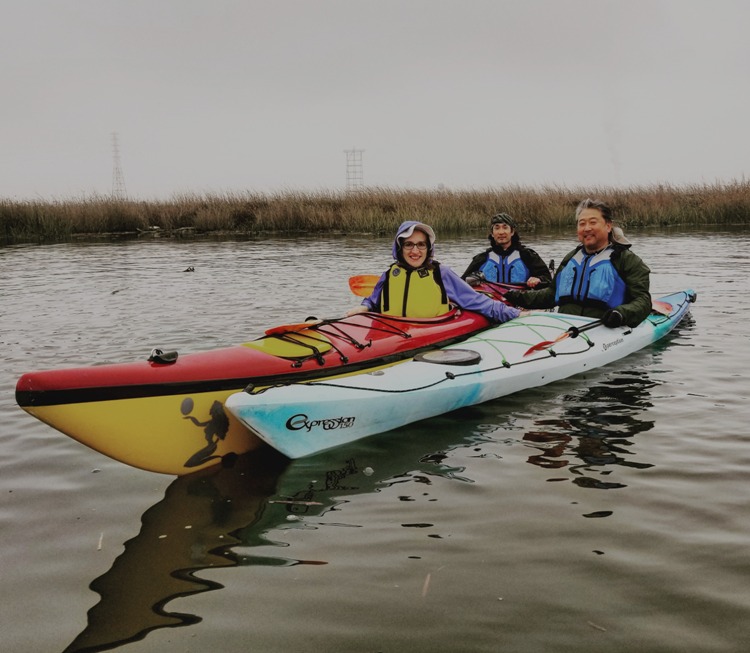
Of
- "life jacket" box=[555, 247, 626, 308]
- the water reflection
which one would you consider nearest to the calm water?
the water reflection

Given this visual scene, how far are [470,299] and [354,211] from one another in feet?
51.7

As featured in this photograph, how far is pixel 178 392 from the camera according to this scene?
389 centimetres

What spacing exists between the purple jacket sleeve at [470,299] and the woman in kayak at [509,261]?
5.25 ft

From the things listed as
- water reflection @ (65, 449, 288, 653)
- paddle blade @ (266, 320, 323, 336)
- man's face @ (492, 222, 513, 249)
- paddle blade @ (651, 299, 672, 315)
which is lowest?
water reflection @ (65, 449, 288, 653)

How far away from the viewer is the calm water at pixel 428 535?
2.51 m

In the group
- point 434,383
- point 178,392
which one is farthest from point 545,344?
point 178,392

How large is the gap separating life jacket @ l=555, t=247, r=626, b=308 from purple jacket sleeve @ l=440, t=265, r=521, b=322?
0.72 metres

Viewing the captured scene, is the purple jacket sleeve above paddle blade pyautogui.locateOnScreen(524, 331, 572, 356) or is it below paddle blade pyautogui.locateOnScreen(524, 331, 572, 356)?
above

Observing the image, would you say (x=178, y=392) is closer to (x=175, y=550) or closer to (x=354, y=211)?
(x=175, y=550)

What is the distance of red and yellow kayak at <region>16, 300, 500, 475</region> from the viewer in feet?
11.5

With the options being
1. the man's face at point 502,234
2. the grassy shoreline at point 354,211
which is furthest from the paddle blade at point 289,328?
the grassy shoreline at point 354,211

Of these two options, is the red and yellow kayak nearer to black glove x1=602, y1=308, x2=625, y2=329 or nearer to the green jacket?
black glove x1=602, y1=308, x2=625, y2=329

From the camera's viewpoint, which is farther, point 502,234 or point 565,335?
point 502,234

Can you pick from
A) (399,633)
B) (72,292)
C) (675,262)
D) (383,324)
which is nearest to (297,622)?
(399,633)
